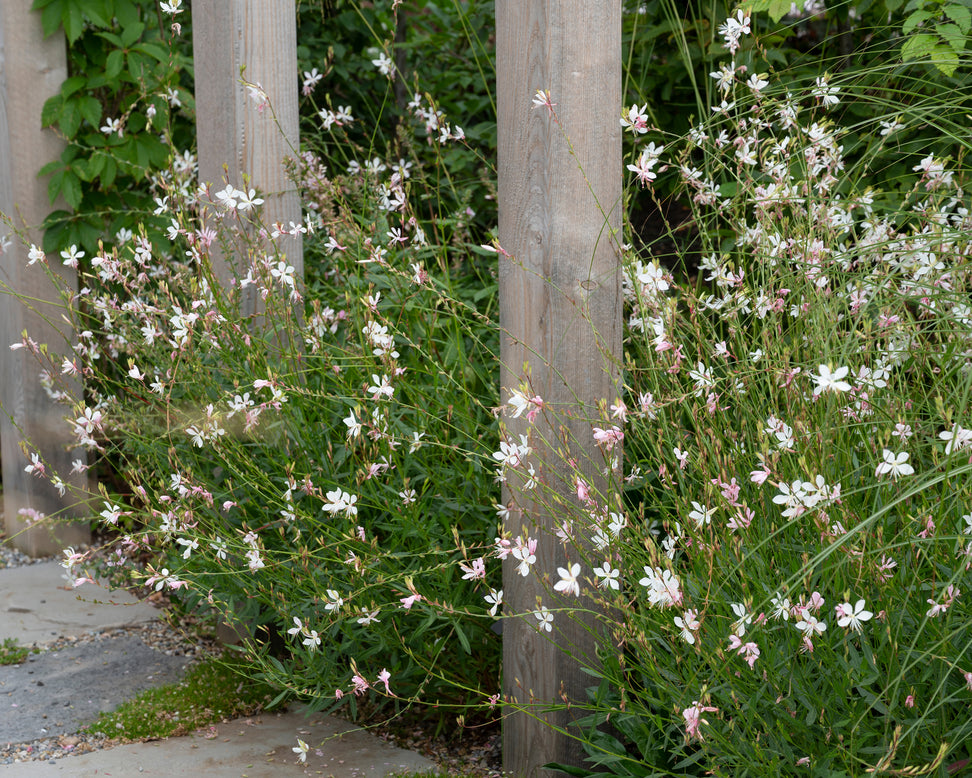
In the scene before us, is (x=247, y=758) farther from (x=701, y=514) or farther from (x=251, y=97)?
(x=251, y=97)

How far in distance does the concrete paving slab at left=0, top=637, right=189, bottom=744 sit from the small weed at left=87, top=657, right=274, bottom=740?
0.29ft

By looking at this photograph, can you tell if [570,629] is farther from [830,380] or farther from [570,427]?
[830,380]

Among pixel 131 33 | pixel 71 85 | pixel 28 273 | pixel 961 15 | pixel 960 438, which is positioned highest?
pixel 131 33

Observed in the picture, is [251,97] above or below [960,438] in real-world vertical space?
above

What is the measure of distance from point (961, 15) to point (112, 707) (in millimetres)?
2719

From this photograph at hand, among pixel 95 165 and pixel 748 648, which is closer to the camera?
pixel 748 648

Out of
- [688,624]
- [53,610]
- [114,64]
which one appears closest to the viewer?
[688,624]

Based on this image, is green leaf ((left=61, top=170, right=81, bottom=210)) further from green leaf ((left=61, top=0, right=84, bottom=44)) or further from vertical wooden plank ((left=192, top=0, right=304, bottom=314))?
vertical wooden plank ((left=192, top=0, right=304, bottom=314))

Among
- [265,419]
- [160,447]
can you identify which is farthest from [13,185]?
[265,419]

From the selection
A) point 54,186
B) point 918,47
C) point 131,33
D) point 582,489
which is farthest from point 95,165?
point 918,47

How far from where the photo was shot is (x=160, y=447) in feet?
8.77

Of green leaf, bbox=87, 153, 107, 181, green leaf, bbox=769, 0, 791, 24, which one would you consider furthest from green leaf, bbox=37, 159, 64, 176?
green leaf, bbox=769, 0, 791, 24

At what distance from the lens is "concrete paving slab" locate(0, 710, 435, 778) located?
2.32m

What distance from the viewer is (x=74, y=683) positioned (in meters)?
2.92
